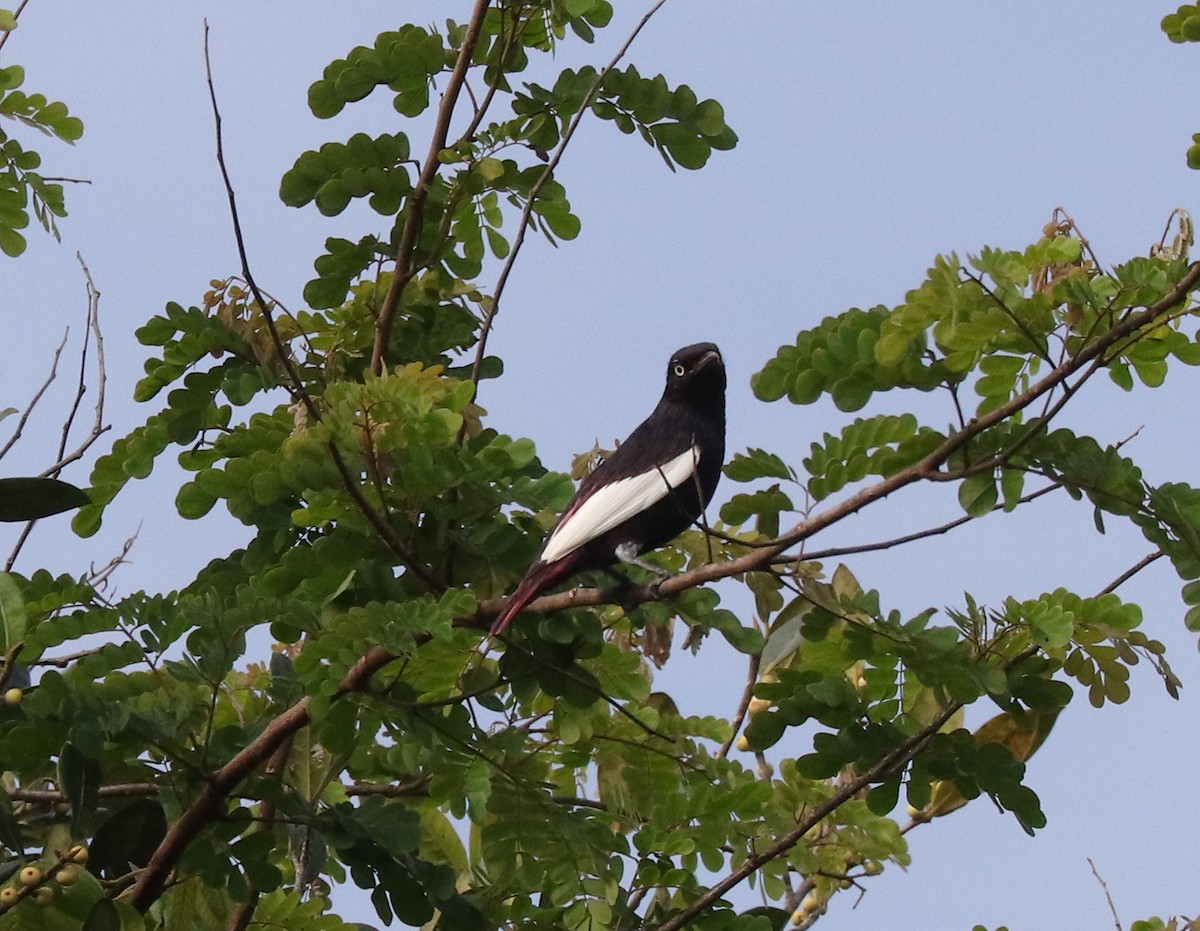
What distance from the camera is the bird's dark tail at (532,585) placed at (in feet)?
10.0

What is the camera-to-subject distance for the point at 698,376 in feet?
14.4

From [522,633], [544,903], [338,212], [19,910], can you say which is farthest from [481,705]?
[338,212]

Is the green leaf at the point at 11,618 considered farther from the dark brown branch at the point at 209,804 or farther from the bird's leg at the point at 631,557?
the bird's leg at the point at 631,557

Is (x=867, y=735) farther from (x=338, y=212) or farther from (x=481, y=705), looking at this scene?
(x=338, y=212)

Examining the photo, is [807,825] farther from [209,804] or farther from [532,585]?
[209,804]

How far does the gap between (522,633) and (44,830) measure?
1256mm

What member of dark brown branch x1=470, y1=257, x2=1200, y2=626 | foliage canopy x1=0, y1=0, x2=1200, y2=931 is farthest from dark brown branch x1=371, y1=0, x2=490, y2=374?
dark brown branch x1=470, y1=257, x2=1200, y2=626

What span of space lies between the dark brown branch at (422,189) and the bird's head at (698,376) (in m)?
1.03

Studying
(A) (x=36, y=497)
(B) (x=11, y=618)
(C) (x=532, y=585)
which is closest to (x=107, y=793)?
(B) (x=11, y=618)

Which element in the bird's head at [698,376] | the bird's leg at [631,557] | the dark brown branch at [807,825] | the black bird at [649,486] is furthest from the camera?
the bird's head at [698,376]

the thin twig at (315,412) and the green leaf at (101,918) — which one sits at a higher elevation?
the thin twig at (315,412)

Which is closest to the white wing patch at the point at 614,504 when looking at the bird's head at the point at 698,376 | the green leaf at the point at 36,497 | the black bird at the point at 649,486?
the black bird at the point at 649,486

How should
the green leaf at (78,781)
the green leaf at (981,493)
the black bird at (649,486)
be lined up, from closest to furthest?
the green leaf at (981,493) < the green leaf at (78,781) < the black bird at (649,486)

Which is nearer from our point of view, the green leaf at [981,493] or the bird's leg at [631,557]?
the green leaf at [981,493]
